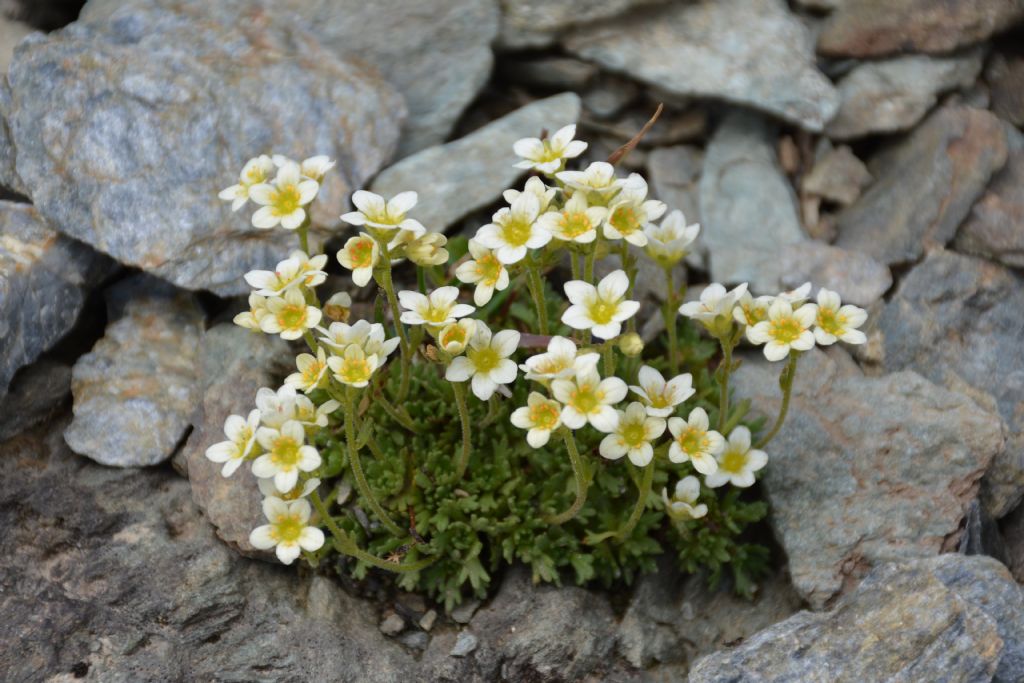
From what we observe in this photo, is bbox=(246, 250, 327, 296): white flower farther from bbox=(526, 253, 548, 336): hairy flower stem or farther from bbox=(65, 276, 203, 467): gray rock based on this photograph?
bbox=(65, 276, 203, 467): gray rock

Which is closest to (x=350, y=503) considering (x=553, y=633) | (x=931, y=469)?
(x=553, y=633)

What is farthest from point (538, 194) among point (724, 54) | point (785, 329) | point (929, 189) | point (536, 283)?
point (929, 189)

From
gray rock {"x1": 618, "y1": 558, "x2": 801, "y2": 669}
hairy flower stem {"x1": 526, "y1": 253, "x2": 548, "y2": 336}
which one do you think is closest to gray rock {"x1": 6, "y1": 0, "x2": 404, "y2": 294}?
hairy flower stem {"x1": 526, "y1": 253, "x2": 548, "y2": 336}

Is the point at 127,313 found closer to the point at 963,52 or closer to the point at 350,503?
the point at 350,503

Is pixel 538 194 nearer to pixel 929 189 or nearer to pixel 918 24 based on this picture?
pixel 929 189

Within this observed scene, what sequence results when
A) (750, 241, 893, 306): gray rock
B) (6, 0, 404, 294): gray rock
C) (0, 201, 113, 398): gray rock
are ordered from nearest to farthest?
(0, 201, 113, 398): gray rock < (6, 0, 404, 294): gray rock < (750, 241, 893, 306): gray rock

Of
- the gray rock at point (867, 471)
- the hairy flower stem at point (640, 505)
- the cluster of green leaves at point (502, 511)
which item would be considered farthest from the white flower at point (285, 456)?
the gray rock at point (867, 471)
